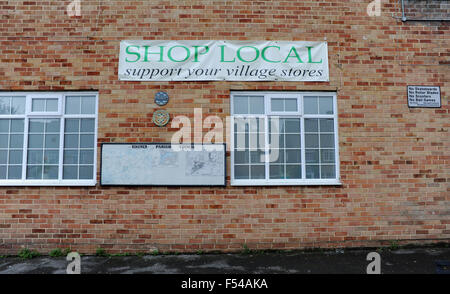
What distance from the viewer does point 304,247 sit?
20.8 ft

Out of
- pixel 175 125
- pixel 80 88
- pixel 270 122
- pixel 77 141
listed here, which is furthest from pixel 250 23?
pixel 77 141

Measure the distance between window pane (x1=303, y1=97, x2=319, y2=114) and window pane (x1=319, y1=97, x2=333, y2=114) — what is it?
0.32 feet

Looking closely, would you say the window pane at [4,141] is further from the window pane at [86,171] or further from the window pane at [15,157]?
the window pane at [86,171]

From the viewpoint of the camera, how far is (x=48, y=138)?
258 inches

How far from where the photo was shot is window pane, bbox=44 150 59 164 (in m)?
6.50

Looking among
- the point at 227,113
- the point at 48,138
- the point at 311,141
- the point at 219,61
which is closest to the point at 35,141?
the point at 48,138

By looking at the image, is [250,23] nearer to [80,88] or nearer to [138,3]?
[138,3]

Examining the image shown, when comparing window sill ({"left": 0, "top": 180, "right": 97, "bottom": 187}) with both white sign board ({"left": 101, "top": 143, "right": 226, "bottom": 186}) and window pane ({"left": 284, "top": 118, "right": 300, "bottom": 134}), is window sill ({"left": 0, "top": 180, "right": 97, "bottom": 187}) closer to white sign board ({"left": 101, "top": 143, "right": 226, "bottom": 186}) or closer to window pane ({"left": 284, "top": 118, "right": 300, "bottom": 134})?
white sign board ({"left": 101, "top": 143, "right": 226, "bottom": 186})

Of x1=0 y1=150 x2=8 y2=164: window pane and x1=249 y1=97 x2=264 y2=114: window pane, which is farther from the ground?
x1=249 y1=97 x2=264 y2=114: window pane

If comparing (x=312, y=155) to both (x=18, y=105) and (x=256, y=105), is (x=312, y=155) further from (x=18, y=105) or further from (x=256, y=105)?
(x=18, y=105)

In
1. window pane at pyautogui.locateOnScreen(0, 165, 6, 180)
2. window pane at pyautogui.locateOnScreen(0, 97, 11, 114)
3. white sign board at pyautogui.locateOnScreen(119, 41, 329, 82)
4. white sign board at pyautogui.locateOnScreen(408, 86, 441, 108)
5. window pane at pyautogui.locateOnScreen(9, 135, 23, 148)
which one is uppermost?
white sign board at pyautogui.locateOnScreen(119, 41, 329, 82)

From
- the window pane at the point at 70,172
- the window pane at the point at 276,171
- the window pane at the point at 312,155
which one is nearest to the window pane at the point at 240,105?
the window pane at the point at 276,171

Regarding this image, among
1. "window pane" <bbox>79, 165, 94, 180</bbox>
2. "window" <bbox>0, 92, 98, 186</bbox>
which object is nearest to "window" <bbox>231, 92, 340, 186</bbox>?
"window pane" <bbox>79, 165, 94, 180</bbox>

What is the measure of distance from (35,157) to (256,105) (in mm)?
4178
